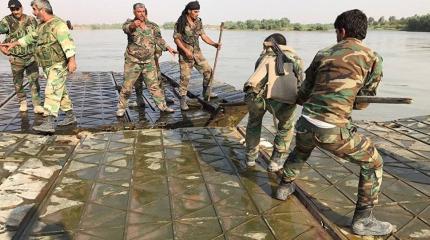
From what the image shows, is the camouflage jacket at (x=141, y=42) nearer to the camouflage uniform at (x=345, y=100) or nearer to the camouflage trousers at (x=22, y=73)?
A: the camouflage trousers at (x=22, y=73)

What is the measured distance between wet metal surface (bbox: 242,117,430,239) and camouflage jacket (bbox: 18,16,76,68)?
3.04 m

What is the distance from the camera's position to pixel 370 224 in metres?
3.22

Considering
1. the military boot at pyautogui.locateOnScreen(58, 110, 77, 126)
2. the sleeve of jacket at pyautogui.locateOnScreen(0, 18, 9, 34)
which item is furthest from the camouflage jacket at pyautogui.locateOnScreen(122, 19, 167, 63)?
the sleeve of jacket at pyautogui.locateOnScreen(0, 18, 9, 34)

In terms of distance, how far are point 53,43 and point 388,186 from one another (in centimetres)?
460

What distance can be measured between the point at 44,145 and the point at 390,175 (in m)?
4.32

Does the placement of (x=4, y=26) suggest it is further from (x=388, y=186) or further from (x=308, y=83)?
(x=388, y=186)

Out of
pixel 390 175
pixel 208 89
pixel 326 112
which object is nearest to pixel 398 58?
pixel 208 89

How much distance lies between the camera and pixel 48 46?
5.65 metres

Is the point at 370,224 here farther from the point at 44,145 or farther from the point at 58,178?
the point at 44,145

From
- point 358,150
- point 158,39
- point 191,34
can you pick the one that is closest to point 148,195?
point 358,150

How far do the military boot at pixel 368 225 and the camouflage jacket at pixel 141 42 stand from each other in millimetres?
4455

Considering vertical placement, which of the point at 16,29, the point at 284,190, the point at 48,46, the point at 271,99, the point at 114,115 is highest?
the point at 16,29

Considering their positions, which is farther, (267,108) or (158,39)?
(158,39)

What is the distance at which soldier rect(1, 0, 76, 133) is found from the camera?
560 cm
